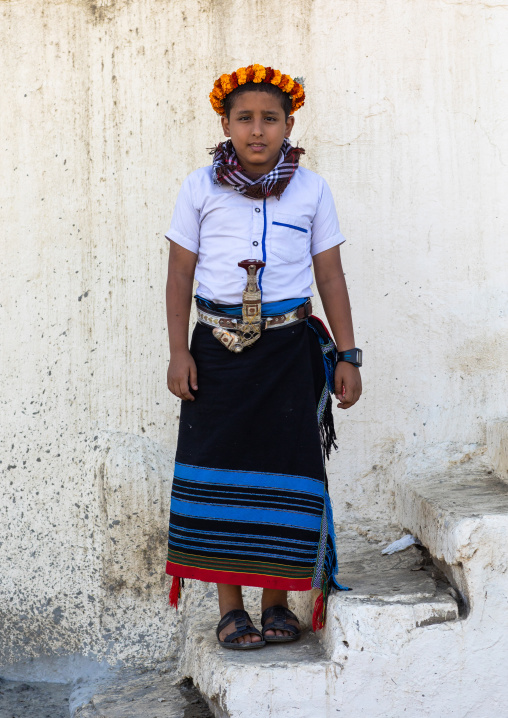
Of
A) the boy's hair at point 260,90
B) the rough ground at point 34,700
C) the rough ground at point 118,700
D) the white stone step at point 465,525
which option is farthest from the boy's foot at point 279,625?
the boy's hair at point 260,90

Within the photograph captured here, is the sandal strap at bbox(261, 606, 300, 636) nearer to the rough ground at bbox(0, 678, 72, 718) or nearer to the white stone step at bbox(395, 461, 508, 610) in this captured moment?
the white stone step at bbox(395, 461, 508, 610)

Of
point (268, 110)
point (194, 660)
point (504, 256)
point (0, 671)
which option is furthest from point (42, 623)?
point (504, 256)

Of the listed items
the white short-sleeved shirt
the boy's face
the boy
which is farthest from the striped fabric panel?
the boy's face

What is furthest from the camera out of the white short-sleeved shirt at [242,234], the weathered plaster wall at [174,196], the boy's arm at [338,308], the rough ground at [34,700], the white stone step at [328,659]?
the weathered plaster wall at [174,196]

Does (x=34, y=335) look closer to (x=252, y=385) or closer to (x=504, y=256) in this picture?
(x=252, y=385)

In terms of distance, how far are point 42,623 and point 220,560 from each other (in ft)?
3.34

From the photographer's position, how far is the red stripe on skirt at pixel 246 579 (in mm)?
2379

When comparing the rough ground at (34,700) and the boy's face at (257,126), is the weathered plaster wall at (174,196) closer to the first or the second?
the rough ground at (34,700)

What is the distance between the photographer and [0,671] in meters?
3.04

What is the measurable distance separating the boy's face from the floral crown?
0.04 metres

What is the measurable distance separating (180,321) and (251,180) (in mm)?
478

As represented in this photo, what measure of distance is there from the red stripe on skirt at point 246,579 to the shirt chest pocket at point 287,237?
0.95m

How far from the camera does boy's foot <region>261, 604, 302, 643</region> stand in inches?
97.5

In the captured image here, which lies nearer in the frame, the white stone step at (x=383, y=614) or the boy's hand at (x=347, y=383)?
the white stone step at (x=383, y=614)
